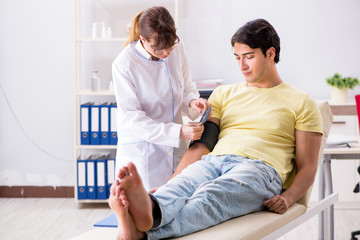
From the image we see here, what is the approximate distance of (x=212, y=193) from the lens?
4.98 ft

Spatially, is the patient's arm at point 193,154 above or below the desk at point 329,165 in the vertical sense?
above

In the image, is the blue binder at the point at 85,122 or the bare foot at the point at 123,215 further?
the blue binder at the point at 85,122

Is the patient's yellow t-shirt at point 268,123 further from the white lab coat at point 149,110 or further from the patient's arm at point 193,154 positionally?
the white lab coat at point 149,110

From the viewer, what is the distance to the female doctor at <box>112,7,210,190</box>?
1871 mm

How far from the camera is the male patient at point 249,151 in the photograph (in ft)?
4.91

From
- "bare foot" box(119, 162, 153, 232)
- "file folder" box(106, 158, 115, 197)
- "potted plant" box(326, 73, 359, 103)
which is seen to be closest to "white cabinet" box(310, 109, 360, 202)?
"potted plant" box(326, 73, 359, 103)

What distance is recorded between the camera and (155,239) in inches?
52.9

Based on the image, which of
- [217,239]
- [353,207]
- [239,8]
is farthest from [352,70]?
[217,239]

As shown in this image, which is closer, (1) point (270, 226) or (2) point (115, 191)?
(2) point (115, 191)

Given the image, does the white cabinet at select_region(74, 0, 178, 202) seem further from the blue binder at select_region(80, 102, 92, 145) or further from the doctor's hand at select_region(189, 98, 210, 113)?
the doctor's hand at select_region(189, 98, 210, 113)

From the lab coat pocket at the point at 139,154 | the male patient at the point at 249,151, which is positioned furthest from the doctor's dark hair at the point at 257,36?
the lab coat pocket at the point at 139,154

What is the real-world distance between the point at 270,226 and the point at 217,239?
0.26 meters

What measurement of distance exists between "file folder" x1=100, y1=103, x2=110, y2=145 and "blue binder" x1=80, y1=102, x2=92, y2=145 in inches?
3.6

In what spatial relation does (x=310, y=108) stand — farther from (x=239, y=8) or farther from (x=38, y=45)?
(x=38, y=45)
